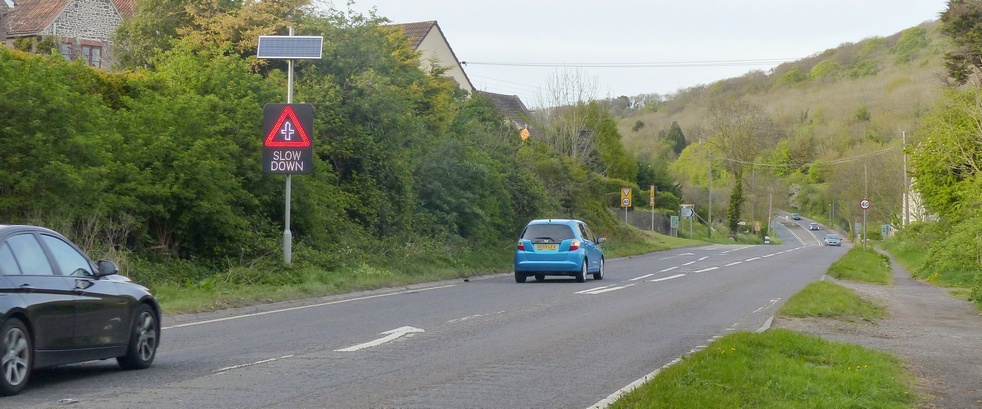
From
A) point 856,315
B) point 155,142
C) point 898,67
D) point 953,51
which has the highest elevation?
point 898,67

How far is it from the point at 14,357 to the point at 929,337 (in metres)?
11.9

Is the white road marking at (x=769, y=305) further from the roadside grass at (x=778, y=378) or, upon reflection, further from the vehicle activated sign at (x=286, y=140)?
the vehicle activated sign at (x=286, y=140)

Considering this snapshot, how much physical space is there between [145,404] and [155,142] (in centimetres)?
1239

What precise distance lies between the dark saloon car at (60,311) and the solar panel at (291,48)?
13.0 m

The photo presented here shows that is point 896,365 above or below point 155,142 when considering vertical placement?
below

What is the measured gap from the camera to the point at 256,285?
1998 cm

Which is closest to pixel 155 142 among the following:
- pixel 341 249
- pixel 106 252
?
pixel 106 252

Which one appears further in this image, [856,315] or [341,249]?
[341,249]

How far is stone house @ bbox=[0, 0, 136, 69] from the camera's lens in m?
48.9

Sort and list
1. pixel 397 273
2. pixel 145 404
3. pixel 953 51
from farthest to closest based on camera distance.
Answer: pixel 953 51, pixel 397 273, pixel 145 404

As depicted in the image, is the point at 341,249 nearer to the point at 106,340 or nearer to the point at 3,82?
the point at 3,82

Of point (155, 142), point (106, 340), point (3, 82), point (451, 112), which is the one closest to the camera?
point (106, 340)

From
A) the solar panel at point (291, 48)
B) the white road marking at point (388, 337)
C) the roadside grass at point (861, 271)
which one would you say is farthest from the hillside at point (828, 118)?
the white road marking at point (388, 337)

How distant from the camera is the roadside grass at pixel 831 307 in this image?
57.6ft
